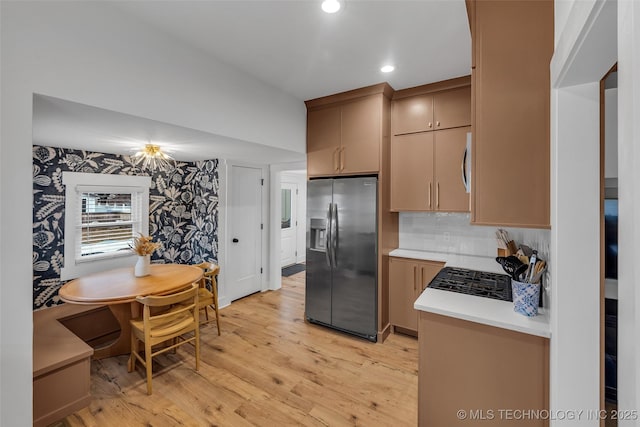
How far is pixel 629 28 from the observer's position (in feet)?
1.61

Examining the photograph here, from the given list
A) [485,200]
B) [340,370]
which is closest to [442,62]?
[485,200]

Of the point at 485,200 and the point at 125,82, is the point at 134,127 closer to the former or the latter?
Answer: the point at 125,82

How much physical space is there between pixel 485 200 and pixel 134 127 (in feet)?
7.61

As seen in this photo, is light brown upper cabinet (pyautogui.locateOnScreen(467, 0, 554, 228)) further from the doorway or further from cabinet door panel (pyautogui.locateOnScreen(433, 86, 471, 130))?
Result: cabinet door panel (pyautogui.locateOnScreen(433, 86, 471, 130))

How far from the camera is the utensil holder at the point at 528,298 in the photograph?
1.36 m

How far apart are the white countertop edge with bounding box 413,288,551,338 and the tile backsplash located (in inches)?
56.6

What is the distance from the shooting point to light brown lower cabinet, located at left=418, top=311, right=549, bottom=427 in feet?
4.23

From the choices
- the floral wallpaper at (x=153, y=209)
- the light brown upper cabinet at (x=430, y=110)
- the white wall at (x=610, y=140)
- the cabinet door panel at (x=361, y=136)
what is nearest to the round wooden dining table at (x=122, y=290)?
the floral wallpaper at (x=153, y=209)

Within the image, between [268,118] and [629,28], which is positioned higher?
[268,118]

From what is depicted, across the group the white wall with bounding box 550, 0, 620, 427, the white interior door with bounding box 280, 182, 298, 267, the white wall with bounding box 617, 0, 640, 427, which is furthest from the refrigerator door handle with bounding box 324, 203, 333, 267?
the white interior door with bounding box 280, 182, 298, 267

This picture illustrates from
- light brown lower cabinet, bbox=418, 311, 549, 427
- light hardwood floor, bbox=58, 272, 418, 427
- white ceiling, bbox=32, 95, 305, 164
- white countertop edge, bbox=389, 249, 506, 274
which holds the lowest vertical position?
light hardwood floor, bbox=58, 272, 418, 427

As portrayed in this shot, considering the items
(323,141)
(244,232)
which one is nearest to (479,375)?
(323,141)

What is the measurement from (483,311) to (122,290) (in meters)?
2.79

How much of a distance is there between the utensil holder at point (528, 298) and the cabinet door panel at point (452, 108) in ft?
5.97
